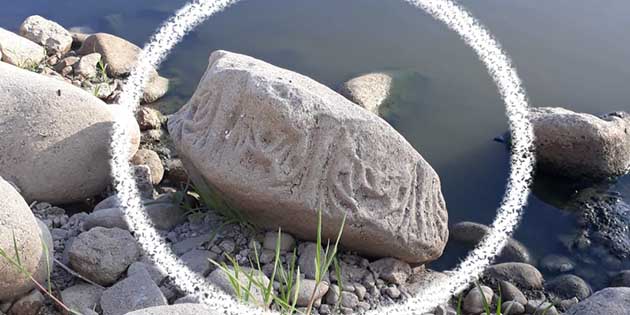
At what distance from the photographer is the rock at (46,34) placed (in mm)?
5602

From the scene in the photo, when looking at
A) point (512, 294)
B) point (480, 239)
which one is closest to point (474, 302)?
point (512, 294)

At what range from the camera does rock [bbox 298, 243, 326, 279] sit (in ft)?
10.5

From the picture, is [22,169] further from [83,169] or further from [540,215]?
[540,215]

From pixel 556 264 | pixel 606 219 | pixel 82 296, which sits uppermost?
pixel 82 296

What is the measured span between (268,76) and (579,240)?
7.64 ft

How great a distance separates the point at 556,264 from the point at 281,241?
1.77 meters

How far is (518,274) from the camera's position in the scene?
3.74 m

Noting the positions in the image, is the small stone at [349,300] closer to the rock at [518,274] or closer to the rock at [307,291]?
the rock at [307,291]

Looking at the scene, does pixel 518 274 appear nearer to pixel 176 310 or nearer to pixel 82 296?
pixel 176 310

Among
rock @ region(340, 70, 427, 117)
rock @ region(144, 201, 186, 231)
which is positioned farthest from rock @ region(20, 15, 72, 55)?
rock @ region(144, 201, 186, 231)

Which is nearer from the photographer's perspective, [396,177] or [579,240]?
[396,177]

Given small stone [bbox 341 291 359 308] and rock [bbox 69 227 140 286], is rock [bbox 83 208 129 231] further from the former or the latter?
→ small stone [bbox 341 291 359 308]

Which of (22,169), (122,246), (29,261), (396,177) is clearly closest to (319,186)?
(396,177)

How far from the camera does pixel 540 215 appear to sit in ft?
14.4
